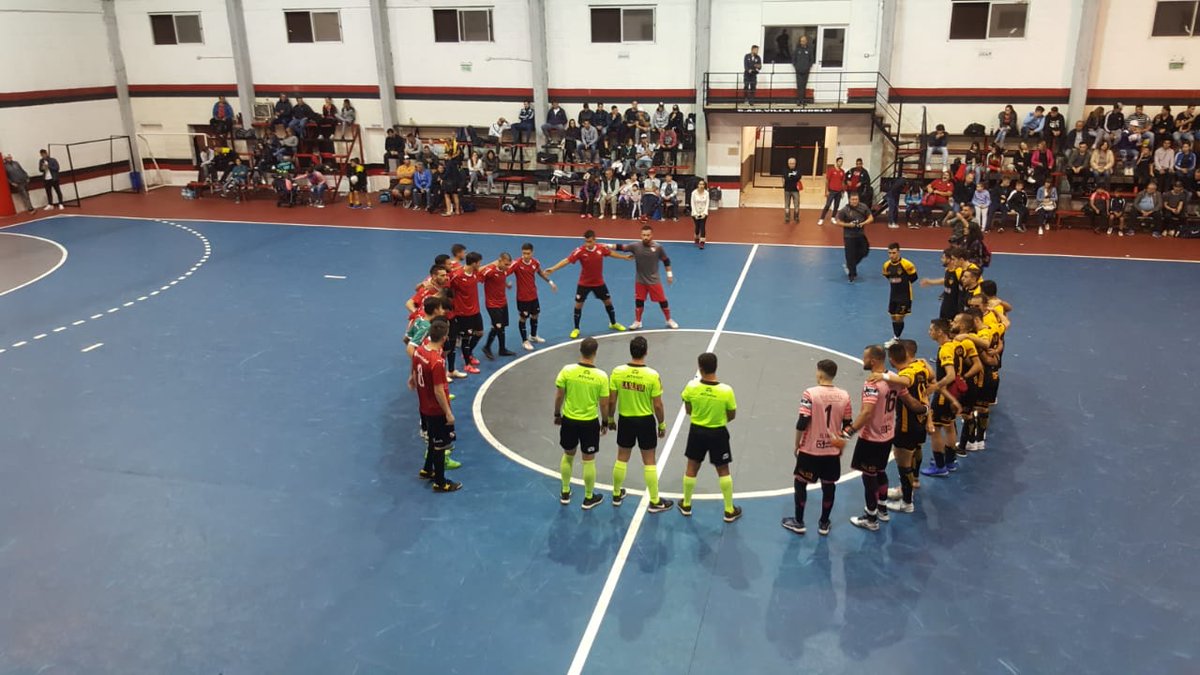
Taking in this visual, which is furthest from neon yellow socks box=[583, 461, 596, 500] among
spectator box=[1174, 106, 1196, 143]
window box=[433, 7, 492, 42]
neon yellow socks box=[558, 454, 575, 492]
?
window box=[433, 7, 492, 42]

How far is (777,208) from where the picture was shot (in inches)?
1099

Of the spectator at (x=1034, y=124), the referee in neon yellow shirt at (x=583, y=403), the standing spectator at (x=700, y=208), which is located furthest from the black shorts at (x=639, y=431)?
the spectator at (x=1034, y=124)

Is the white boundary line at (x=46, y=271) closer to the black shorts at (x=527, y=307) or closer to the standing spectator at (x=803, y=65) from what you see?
the black shorts at (x=527, y=307)

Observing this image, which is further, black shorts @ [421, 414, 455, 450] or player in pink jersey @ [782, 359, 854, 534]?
black shorts @ [421, 414, 455, 450]

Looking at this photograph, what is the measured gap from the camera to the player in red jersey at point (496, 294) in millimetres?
13312

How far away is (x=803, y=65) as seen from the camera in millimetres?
25438

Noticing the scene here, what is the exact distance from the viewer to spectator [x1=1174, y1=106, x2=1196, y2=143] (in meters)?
22.8

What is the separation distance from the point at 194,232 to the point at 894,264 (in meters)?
19.8

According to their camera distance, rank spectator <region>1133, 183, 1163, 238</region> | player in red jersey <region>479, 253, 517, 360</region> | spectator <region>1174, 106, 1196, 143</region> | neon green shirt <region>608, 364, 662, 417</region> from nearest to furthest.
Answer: neon green shirt <region>608, 364, 662, 417</region> → player in red jersey <region>479, 253, 517, 360</region> → spectator <region>1133, 183, 1163, 238</region> → spectator <region>1174, 106, 1196, 143</region>

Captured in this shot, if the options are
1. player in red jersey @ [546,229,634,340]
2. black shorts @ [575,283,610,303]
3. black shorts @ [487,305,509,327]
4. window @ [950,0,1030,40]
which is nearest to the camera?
black shorts @ [487,305,509,327]

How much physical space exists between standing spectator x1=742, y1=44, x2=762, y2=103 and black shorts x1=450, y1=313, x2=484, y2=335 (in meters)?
16.3

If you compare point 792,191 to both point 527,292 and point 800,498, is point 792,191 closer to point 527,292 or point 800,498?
point 527,292

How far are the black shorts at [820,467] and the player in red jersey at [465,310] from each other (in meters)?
6.03

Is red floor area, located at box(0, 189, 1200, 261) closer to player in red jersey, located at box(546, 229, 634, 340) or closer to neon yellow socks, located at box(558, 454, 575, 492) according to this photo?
player in red jersey, located at box(546, 229, 634, 340)
